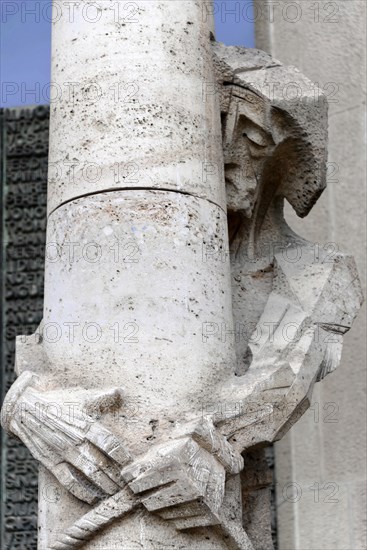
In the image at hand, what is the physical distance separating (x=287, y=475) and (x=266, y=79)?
2.52 m

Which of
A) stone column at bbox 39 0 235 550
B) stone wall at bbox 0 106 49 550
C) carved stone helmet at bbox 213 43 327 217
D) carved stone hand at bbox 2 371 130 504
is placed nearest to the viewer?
carved stone hand at bbox 2 371 130 504

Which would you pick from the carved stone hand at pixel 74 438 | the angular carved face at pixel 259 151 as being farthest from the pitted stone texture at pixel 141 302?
the angular carved face at pixel 259 151

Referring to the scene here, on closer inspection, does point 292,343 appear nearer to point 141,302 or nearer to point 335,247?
point 141,302

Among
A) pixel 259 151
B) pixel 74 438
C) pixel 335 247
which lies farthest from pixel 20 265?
pixel 74 438

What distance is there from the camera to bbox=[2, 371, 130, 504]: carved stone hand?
4465mm

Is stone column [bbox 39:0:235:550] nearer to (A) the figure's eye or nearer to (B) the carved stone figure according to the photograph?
(B) the carved stone figure

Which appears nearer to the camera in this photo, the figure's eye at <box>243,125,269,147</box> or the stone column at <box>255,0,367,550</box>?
the figure's eye at <box>243,125,269,147</box>

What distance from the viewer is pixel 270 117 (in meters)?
5.34

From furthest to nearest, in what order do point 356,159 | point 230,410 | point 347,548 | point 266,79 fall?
point 356,159 < point 347,548 < point 266,79 < point 230,410

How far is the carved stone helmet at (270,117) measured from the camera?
5.33 m

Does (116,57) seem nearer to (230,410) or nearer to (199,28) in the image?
(199,28)

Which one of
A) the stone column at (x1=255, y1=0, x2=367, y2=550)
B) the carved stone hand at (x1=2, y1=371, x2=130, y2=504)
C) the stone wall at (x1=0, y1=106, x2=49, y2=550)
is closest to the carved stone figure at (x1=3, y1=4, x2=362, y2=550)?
the carved stone hand at (x1=2, y1=371, x2=130, y2=504)

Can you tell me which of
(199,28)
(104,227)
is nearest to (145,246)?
(104,227)

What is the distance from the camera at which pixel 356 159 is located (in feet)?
24.7
